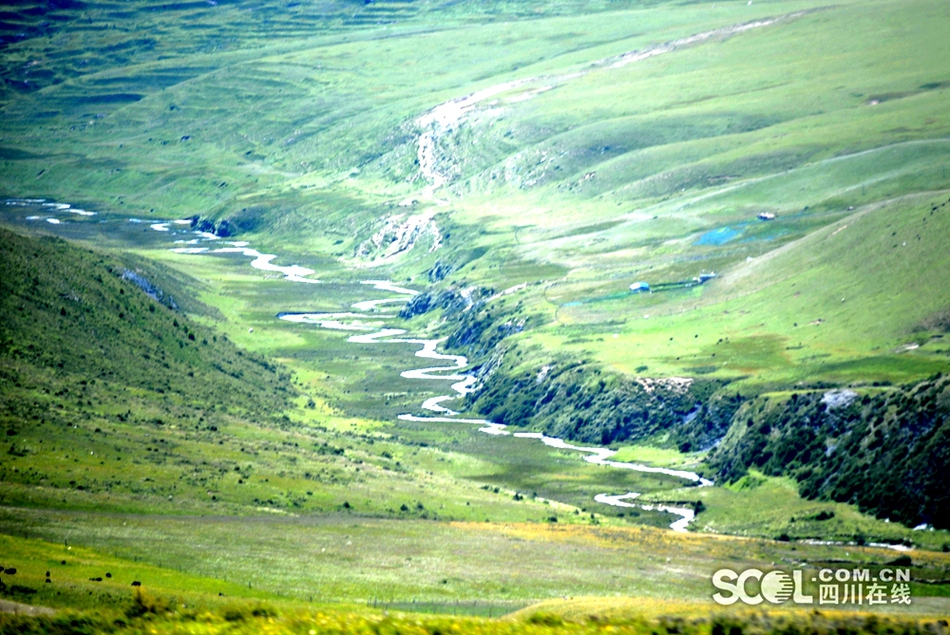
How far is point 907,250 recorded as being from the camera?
18525cm

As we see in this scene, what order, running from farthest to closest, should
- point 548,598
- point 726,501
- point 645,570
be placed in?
point 726,501
point 645,570
point 548,598

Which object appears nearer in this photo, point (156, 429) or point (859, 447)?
point (859, 447)

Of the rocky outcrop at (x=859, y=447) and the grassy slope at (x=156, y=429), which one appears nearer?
the grassy slope at (x=156, y=429)

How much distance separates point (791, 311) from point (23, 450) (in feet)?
354

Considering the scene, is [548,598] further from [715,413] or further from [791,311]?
[791,311]

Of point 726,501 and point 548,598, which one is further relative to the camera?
point 726,501

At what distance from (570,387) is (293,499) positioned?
6542 cm

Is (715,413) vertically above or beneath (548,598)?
beneath

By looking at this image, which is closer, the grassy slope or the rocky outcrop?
the grassy slope

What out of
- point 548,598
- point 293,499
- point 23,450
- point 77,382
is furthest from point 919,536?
point 77,382

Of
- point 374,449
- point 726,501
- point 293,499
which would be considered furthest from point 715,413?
point 293,499

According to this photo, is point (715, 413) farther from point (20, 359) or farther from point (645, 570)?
point (20, 359)

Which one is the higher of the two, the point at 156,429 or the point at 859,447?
the point at 156,429

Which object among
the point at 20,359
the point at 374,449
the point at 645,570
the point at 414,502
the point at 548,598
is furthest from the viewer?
the point at 374,449
